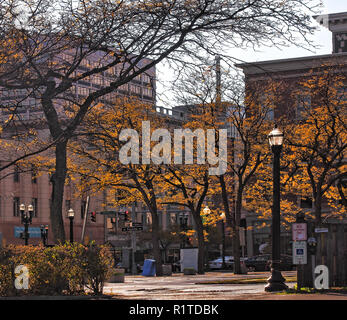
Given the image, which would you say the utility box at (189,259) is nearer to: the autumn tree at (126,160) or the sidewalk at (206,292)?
the autumn tree at (126,160)

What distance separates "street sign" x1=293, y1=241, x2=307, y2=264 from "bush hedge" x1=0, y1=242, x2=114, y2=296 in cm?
502

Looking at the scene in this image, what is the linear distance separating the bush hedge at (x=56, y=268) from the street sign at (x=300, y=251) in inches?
198

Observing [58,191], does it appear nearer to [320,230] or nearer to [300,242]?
[300,242]

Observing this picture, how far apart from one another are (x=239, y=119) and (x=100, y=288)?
2631 cm

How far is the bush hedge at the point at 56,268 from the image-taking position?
19.2m

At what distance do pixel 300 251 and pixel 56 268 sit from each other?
6616 mm

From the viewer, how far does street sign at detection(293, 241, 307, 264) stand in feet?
68.9

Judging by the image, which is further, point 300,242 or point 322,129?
point 322,129

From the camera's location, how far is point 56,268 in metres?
19.3

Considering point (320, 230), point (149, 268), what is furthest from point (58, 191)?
point (149, 268)

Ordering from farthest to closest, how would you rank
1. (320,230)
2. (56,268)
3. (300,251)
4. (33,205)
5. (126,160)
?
(33,205)
(126,160)
(320,230)
(300,251)
(56,268)

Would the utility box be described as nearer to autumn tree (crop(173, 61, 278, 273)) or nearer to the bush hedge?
autumn tree (crop(173, 61, 278, 273))

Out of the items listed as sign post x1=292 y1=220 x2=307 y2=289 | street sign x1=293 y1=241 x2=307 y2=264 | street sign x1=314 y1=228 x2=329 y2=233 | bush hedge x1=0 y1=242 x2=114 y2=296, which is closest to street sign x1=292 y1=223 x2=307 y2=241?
sign post x1=292 y1=220 x2=307 y2=289

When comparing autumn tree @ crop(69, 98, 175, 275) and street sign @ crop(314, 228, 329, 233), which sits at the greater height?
autumn tree @ crop(69, 98, 175, 275)
